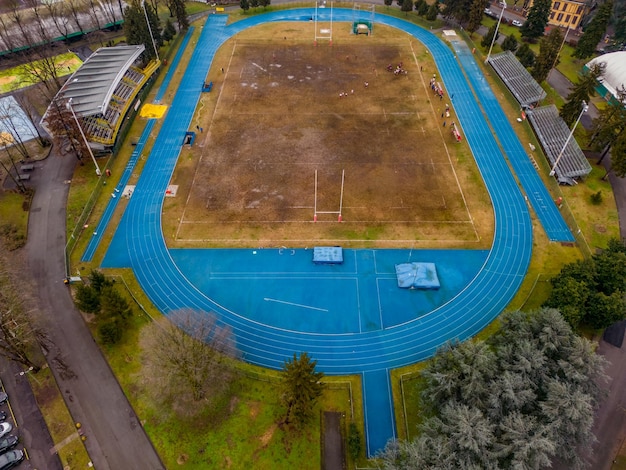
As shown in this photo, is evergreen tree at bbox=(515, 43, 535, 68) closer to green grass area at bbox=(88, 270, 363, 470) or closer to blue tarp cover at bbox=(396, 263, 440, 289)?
blue tarp cover at bbox=(396, 263, 440, 289)

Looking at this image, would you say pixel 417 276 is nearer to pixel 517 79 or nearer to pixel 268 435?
pixel 268 435

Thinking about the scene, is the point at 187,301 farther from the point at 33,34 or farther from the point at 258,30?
the point at 33,34

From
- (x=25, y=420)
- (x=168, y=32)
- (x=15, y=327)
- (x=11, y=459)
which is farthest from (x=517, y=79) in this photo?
(x=11, y=459)

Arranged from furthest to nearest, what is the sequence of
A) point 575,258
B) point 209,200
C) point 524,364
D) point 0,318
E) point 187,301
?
point 209,200
point 575,258
point 187,301
point 0,318
point 524,364

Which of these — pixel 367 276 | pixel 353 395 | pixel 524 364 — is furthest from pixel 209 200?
pixel 524 364

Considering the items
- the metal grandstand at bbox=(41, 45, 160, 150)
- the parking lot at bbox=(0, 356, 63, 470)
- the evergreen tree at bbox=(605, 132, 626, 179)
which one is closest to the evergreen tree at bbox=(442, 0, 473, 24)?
the evergreen tree at bbox=(605, 132, 626, 179)

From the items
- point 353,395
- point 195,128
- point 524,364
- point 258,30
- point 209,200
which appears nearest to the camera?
point 524,364

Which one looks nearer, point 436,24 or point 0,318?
point 0,318
